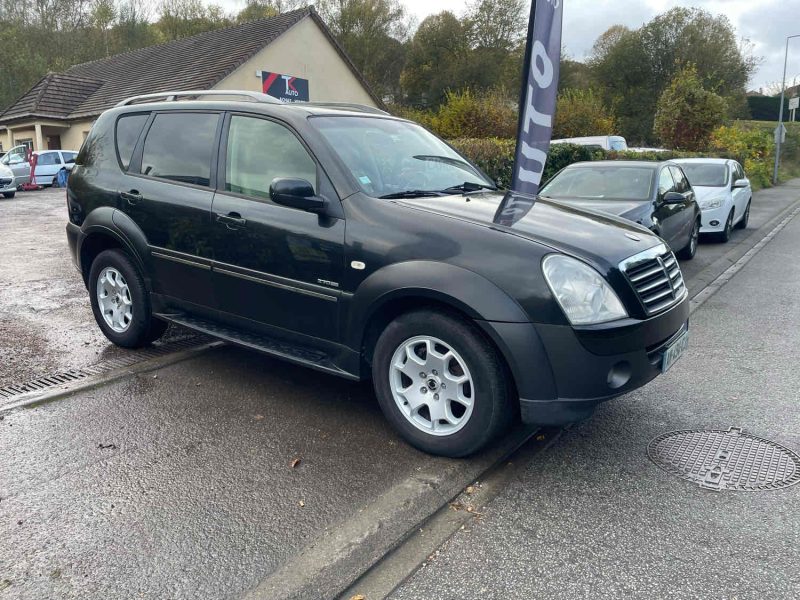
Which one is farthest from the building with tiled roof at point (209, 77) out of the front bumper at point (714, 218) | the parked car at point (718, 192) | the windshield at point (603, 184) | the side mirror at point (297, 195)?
the side mirror at point (297, 195)

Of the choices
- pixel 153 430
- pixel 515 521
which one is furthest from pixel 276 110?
pixel 515 521

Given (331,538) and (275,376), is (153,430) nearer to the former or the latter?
(275,376)

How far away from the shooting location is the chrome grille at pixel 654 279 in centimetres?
358

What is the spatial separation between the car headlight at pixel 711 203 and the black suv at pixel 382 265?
865 centimetres

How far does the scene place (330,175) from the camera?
4016 mm

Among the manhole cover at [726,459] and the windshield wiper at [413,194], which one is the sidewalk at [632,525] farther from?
the windshield wiper at [413,194]

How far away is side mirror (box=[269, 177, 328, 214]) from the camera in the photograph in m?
3.86

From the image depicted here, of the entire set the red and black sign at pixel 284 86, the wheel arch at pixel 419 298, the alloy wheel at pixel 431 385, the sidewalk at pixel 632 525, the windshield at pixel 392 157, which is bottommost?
the sidewalk at pixel 632 525

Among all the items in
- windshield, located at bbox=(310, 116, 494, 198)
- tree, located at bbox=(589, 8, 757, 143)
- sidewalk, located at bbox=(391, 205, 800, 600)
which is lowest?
sidewalk, located at bbox=(391, 205, 800, 600)

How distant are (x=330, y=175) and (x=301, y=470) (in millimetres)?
1680

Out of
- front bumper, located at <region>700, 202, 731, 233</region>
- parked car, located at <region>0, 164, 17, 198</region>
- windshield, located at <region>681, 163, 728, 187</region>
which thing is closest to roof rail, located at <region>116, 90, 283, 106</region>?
front bumper, located at <region>700, 202, 731, 233</region>

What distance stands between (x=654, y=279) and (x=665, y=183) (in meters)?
6.23

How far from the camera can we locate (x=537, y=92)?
22.5ft

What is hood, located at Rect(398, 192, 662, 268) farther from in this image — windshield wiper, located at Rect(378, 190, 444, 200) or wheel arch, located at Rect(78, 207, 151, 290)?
wheel arch, located at Rect(78, 207, 151, 290)
